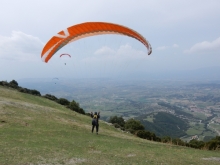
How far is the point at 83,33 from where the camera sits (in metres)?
20.8

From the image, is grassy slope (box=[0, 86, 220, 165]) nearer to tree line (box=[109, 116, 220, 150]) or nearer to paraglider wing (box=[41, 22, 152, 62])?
paraglider wing (box=[41, 22, 152, 62])

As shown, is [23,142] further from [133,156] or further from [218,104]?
[218,104]

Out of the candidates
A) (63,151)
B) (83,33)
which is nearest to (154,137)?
(83,33)

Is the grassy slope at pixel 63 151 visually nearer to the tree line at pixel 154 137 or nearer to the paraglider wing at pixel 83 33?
the paraglider wing at pixel 83 33

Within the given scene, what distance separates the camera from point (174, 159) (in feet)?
51.1

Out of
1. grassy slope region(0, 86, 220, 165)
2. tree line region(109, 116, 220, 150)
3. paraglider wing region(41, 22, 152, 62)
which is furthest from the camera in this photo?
tree line region(109, 116, 220, 150)

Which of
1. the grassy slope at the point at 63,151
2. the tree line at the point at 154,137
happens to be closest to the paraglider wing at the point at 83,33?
the grassy slope at the point at 63,151

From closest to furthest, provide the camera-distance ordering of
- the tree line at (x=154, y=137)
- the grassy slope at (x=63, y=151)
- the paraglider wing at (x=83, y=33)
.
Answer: the grassy slope at (x=63, y=151), the paraglider wing at (x=83, y=33), the tree line at (x=154, y=137)

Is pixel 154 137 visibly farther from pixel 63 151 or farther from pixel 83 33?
pixel 63 151

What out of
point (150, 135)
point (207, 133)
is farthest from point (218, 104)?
point (150, 135)

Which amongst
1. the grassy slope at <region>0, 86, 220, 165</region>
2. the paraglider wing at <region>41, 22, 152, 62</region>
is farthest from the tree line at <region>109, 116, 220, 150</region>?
the paraglider wing at <region>41, 22, 152, 62</region>

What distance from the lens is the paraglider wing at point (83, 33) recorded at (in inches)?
790

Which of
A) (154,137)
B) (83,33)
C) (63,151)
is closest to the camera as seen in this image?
(63,151)

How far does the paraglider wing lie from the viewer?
65.9ft
